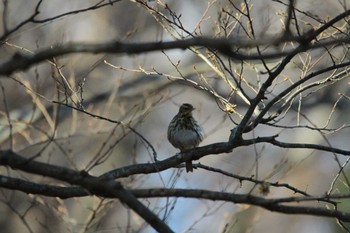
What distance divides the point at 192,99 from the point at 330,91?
3.32 metres

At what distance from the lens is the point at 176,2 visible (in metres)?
16.1

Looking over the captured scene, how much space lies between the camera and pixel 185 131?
838 centimetres

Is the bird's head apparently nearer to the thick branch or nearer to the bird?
the bird

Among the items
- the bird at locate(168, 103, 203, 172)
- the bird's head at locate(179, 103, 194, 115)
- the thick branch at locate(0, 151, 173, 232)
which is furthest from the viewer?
the bird's head at locate(179, 103, 194, 115)

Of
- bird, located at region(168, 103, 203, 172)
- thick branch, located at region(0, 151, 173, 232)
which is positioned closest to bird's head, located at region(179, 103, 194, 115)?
bird, located at region(168, 103, 203, 172)

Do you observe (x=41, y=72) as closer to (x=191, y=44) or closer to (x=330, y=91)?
(x=330, y=91)

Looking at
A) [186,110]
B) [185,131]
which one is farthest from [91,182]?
[186,110]

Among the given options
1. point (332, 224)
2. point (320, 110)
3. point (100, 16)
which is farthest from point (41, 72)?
point (332, 224)

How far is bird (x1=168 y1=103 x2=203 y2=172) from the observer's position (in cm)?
834

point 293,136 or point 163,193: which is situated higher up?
point 293,136

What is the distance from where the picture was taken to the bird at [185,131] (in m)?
8.34

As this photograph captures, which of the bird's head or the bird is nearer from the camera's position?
the bird

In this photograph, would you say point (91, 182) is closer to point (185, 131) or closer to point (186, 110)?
point (185, 131)

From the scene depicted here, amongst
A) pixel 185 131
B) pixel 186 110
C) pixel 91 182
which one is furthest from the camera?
pixel 186 110
